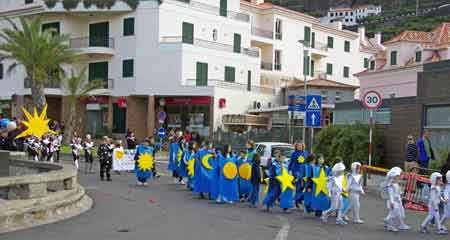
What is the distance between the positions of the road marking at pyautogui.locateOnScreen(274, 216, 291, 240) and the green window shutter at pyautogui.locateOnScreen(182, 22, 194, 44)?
109 feet

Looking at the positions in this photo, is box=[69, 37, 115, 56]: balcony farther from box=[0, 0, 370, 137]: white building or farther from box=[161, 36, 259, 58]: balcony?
box=[161, 36, 259, 58]: balcony

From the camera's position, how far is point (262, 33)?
55.3 meters

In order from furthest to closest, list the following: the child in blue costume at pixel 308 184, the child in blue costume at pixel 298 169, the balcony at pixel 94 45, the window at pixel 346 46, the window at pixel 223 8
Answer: the window at pixel 346 46
the window at pixel 223 8
the balcony at pixel 94 45
the child in blue costume at pixel 298 169
the child in blue costume at pixel 308 184

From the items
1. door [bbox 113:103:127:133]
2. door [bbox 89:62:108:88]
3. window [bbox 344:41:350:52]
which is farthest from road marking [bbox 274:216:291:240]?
window [bbox 344:41:350:52]

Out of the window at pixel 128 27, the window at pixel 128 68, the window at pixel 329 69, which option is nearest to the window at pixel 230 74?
the window at pixel 128 68

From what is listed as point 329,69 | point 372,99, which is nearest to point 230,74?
point 329,69

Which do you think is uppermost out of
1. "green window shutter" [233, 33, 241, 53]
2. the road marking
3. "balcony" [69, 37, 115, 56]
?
"green window shutter" [233, 33, 241, 53]

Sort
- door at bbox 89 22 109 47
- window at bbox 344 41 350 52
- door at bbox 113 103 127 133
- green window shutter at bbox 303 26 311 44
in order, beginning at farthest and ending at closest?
1. window at bbox 344 41 350 52
2. green window shutter at bbox 303 26 311 44
3. door at bbox 89 22 109 47
4. door at bbox 113 103 127 133

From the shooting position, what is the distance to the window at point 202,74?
45.7 m

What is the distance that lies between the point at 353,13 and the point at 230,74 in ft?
358

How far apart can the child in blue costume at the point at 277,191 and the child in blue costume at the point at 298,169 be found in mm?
369

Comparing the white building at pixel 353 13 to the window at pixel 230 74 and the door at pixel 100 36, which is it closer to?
the window at pixel 230 74

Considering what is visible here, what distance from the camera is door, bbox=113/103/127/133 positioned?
46594mm

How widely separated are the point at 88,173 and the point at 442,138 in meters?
13.7
